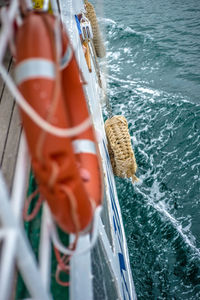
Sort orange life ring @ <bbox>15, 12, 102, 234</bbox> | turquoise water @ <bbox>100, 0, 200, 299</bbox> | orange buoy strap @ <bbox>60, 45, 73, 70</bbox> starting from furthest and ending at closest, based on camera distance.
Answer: turquoise water @ <bbox>100, 0, 200, 299</bbox>, orange buoy strap @ <bbox>60, 45, 73, 70</bbox>, orange life ring @ <bbox>15, 12, 102, 234</bbox>

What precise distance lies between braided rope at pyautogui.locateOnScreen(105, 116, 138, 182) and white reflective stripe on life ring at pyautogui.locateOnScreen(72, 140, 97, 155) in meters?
1.83

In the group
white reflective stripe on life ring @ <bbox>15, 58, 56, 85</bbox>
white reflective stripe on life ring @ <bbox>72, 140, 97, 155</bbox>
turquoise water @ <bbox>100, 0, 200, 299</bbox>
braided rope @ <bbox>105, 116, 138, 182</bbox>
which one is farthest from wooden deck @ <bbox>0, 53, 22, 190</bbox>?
turquoise water @ <bbox>100, 0, 200, 299</bbox>

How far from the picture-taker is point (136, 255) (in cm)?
377

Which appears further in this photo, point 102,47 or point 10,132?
point 102,47

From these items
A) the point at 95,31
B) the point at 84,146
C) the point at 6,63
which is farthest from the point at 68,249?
the point at 95,31

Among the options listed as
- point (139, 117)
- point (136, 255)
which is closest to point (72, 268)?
point (136, 255)

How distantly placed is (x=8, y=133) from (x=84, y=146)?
104cm

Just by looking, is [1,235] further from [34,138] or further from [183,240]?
[183,240]

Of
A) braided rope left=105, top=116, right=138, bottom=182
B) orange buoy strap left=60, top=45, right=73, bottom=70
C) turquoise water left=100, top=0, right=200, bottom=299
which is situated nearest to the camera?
orange buoy strap left=60, top=45, right=73, bottom=70

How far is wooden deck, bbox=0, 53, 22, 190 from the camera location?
210cm

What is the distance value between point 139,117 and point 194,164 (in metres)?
1.61

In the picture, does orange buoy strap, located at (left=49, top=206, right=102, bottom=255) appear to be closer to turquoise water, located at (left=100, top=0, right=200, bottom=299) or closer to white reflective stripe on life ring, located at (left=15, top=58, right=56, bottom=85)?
white reflective stripe on life ring, located at (left=15, top=58, right=56, bottom=85)

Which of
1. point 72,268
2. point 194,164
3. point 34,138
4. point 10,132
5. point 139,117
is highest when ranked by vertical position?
point 34,138

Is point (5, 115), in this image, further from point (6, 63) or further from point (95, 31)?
point (95, 31)
